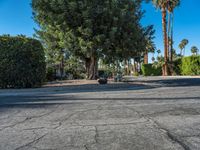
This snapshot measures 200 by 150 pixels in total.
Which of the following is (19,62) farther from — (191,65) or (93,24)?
(191,65)

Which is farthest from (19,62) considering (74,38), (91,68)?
(91,68)

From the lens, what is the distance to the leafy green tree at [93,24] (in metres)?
23.8

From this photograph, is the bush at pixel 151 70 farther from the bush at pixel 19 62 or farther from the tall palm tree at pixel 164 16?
the bush at pixel 19 62

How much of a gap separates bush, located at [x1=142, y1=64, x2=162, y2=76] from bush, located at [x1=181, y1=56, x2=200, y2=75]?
8905 mm

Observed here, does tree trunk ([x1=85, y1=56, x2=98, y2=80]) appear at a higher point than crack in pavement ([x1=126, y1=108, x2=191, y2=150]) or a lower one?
higher

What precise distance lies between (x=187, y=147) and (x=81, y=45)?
1988 centimetres

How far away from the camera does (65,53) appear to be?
29.7 metres

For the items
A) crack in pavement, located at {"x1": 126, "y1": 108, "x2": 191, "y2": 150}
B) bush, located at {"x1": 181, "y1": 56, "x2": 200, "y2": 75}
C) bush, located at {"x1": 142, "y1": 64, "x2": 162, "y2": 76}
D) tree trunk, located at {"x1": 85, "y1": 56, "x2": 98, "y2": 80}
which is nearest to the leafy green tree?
tree trunk, located at {"x1": 85, "y1": 56, "x2": 98, "y2": 80}

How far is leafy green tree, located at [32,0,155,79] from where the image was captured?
23828 millimetres

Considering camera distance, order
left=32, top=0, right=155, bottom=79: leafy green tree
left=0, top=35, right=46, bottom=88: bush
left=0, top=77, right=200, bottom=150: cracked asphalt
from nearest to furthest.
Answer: left=0, top=77, right=200, bottom=150: cracked asphalt
left=0, top=35, right=46, bottom=88: bush
left=32, top=0, right=155, bottom=79: leafy green tree

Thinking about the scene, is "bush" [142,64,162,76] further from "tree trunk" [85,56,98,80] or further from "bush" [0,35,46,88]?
"bush" [0,35,46,88]

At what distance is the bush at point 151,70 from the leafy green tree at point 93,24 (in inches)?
1243

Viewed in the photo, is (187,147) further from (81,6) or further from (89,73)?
(89,73)

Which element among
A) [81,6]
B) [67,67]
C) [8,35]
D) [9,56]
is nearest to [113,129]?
[9,56]
